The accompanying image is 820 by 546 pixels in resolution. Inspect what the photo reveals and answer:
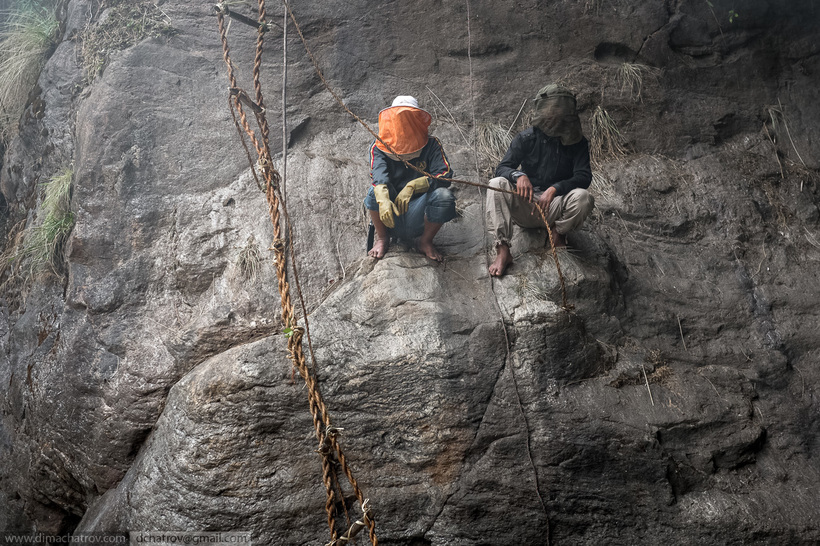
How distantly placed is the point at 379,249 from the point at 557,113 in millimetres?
1597

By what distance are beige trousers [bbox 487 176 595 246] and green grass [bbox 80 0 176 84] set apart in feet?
12.9

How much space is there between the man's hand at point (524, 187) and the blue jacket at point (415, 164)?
1.63 feet

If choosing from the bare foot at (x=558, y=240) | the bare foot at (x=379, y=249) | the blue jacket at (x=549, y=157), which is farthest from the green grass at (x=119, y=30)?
the bare foot at (x=558, y=240)

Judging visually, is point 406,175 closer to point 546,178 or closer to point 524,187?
point 524,187

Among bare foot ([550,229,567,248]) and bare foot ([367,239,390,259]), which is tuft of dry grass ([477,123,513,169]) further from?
bare foot ([367,239,390,259])

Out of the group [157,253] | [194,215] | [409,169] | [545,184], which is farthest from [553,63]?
[157,253]

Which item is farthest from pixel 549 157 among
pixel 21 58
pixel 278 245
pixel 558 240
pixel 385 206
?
pixel 21 58

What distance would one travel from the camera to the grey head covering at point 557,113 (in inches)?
176

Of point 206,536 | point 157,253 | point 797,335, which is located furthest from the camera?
point 157,253

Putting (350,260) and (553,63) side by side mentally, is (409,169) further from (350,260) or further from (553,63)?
(553,63)

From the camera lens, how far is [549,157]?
182 inches

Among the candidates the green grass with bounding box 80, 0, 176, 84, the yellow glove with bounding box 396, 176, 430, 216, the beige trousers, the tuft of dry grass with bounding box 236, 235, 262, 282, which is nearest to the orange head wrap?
the yellow glove with bounding box 396, 176, 430, 216

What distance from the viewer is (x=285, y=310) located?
3.05 m

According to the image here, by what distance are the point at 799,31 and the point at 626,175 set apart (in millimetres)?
2481
